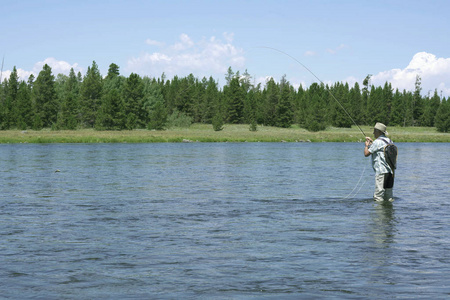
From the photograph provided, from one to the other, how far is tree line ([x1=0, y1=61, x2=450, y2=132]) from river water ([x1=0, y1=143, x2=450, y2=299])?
9111 centimetres

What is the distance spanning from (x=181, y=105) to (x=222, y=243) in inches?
5467

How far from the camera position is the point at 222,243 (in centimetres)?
1076

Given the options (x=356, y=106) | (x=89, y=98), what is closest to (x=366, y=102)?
(x=356, y=106)

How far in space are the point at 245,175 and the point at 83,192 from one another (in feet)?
32.4

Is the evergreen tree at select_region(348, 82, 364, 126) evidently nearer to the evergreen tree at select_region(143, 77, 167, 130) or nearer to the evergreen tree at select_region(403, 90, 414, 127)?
the evergreen tree at select_region(403, 90, 414, 127)

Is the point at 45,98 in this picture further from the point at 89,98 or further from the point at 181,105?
the point at 181,105

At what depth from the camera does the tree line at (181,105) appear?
363ft

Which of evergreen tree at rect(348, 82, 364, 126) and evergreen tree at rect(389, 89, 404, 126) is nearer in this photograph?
evergreen tree at rect(348, 82, 364, 126)

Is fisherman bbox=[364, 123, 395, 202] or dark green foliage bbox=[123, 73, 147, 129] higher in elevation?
dark green foliage bbox=[123, 73, 147, 129]

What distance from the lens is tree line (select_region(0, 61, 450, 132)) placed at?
363ft

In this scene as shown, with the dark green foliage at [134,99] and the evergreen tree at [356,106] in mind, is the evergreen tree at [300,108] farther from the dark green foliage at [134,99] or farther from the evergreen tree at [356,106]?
the dark green foliage at [134,99]

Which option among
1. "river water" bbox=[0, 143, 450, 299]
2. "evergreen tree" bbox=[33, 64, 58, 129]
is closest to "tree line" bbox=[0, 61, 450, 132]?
"evergreen tree" bbox=[33, 64, 58, 129]

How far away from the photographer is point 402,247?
33.9ft

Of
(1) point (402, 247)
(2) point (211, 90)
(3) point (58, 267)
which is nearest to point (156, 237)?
(3) point (58, 267)
